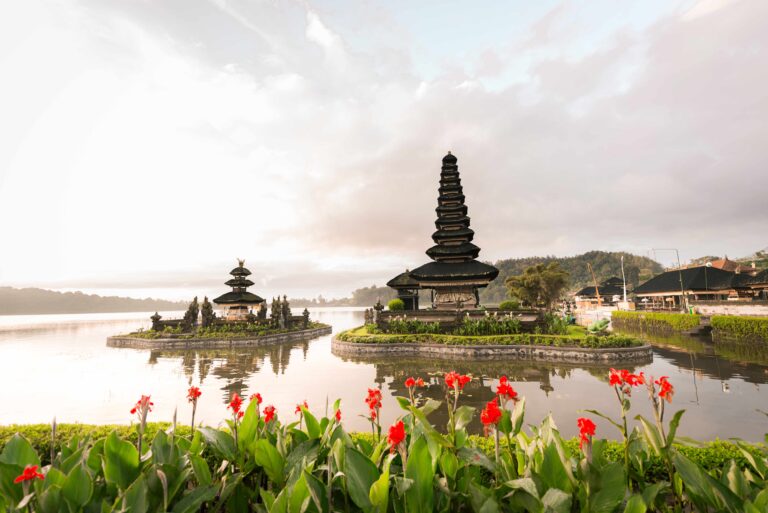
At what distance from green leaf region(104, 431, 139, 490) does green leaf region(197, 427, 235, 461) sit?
482 millimetres

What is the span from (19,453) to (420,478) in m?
2.76

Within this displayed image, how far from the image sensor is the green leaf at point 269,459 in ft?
8.14

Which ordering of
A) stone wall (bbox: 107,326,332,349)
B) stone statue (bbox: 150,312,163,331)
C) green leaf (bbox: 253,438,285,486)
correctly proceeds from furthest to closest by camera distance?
stone statue (bbox: 150,312,163,331) < stone wall (bbox: 107,326,332,349) < green leaf (bbox: 253,438,285,486)

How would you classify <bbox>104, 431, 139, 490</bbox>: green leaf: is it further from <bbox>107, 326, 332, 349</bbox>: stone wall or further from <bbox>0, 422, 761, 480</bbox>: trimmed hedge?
<bbox>107, 326, 332, 349</bbox>: stone wall

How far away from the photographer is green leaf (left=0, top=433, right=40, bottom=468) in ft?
7.63

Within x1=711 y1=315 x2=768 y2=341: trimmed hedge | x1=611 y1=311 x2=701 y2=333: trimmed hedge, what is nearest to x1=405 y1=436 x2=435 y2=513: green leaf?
x1=711 y1=315 x2=768 y2=341: trimmed hedge

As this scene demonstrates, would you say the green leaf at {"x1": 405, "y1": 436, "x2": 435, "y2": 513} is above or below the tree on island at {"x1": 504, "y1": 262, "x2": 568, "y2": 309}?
below

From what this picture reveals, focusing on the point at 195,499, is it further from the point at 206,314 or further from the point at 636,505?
the point at 206,314

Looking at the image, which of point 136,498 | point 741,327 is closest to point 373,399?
point 136,498

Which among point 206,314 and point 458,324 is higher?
point 206,314

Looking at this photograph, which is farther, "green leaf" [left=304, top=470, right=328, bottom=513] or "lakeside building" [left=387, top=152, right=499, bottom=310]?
"lakeside building" [left=387, top=152, right=499, bottom=310]

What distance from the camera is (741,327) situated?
21.0 metres

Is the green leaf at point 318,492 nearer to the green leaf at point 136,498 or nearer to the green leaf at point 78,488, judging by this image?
the green leaf at point 136,498

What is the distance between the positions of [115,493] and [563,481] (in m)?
2.91
